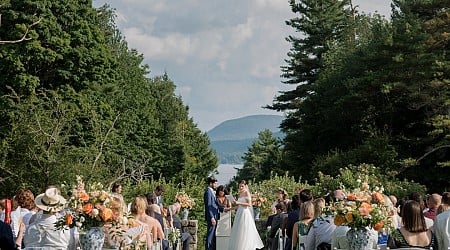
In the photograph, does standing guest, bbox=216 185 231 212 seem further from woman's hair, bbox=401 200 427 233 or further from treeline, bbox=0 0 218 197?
woman's hair, bbox=401 200 427 233

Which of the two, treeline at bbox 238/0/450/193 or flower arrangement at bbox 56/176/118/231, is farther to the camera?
treeline at bbox 238/0/450/193

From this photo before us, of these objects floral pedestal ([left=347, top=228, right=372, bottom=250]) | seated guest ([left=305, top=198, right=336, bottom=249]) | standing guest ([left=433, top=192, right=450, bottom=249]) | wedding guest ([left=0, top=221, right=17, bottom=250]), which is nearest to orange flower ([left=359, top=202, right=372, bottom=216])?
floral pedestal ([left=347, top=228, right=372, bottom=250])

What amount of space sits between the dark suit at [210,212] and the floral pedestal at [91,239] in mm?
9693

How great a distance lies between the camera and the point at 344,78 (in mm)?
42719

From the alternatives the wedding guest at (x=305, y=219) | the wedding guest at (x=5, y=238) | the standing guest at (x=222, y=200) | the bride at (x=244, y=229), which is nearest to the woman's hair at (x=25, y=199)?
the wedding guest at (x=5, y=238)

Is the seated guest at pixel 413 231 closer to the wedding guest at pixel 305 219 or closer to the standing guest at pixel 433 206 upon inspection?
the wedding guest at pixel 305 219

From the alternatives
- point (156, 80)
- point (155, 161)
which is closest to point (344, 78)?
point (155, 161)

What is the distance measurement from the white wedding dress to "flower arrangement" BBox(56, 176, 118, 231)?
8.93m

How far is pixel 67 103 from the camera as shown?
30594 mm

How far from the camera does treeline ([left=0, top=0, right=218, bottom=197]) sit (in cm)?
2314

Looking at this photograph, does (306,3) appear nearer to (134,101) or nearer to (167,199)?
(134,101)

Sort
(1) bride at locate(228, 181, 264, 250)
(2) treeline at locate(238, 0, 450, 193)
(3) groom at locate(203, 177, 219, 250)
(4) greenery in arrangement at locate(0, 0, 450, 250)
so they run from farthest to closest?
(2) treeline at locate(238, 0, 450, 193) < (4) greenery in arrangement at locate(0, 0, 450, 250) < (3) groom at locate(203, 177, 219, 250) < (1) bride at locate(228, 181, 264, 250)

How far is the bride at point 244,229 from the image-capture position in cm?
1702

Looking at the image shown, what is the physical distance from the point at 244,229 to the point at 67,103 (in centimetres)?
1545
